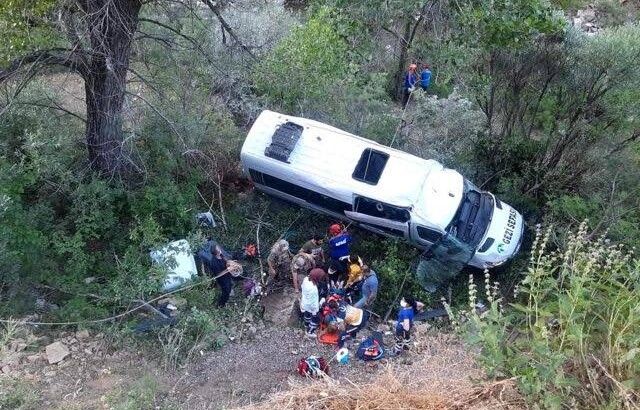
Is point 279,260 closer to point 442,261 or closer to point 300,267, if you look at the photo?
point 300,267

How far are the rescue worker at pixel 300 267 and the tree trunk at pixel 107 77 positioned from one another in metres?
3.21

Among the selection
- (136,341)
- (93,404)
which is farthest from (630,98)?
(93,404)

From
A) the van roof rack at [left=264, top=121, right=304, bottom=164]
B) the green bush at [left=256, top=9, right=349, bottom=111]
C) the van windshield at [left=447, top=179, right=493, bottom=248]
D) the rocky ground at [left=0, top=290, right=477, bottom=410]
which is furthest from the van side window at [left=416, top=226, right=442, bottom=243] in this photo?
the green bush at [left=256, top=9, right=349, bottom=111]

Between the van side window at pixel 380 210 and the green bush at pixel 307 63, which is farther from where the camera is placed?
the green bush at pixel 307 63

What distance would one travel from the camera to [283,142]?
1005 centimetres

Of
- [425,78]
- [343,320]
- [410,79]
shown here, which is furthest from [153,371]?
[425,78]

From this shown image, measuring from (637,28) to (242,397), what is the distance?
9.97 meters

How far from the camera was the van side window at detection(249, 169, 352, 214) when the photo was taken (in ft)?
33.0

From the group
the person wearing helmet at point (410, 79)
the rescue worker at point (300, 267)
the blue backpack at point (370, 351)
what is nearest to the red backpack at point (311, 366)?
the blue backpack at point (370, 351)

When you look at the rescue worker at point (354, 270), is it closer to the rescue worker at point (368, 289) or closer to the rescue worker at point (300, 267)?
the rescue worker at point (368, 289)

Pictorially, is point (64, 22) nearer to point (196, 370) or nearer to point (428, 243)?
point (196, 370)

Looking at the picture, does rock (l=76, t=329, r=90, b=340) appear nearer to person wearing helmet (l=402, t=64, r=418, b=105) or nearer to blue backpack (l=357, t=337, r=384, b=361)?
blue backpack (l=357, t=337, r=384, b=361)

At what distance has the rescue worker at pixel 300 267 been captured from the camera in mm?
9320

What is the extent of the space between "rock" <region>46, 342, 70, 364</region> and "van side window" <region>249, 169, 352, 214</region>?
4455mm
